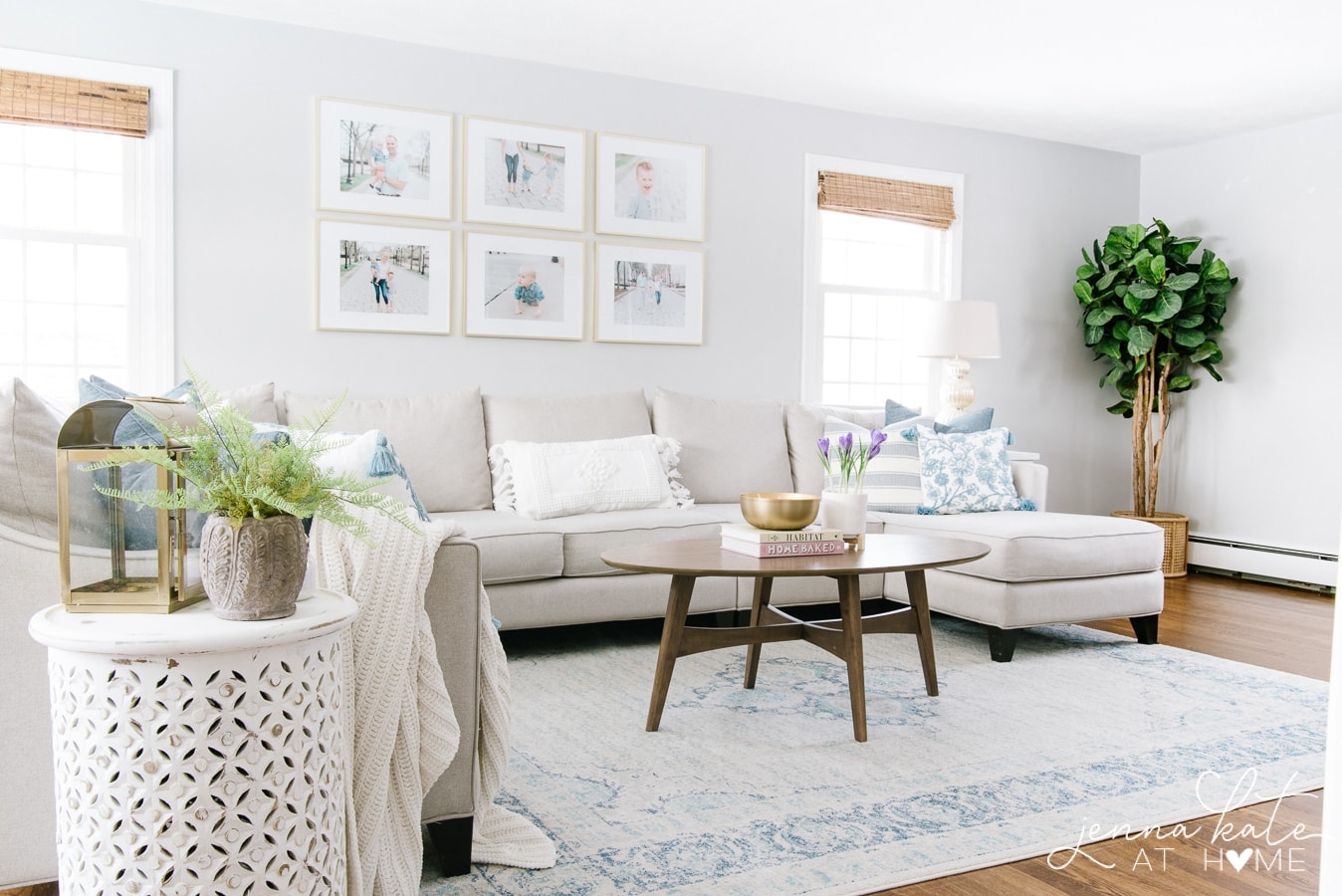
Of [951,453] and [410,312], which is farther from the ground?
[410,312]

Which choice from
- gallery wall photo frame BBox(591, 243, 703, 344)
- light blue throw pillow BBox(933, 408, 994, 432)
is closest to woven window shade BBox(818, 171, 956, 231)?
gallery wall photo frame BBox(591, 243, 703, 344)

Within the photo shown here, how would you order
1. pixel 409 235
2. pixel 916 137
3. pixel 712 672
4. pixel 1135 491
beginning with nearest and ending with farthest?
1. pixel 712 672
2. pixel 409 235
3. pixel 916 137
4. pixel 1135 491

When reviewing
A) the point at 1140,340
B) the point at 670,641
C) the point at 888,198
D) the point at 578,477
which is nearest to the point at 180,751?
the point at 670,641

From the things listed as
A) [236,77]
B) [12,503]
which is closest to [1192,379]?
[236,77]

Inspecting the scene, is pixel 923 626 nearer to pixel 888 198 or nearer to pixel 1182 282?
pixel 888 198

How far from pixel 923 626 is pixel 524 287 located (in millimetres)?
2500

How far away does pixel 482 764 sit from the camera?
6.41 feet

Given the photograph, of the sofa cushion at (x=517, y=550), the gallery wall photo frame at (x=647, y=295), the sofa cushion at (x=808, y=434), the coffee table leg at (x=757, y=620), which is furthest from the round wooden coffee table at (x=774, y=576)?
the gallery wall photo frame at (x=647, y=295)

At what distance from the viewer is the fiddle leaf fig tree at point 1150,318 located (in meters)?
5.72

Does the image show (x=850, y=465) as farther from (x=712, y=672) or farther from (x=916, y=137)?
(x=916, y=137)

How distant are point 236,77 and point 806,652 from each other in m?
3.17

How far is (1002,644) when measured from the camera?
11.7ft

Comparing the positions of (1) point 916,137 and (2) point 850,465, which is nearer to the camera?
(2) point 850,465

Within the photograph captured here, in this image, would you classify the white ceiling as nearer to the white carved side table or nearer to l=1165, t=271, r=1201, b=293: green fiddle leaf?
l=1165, t=271, r=1201, b=293: green fiddle leaf
